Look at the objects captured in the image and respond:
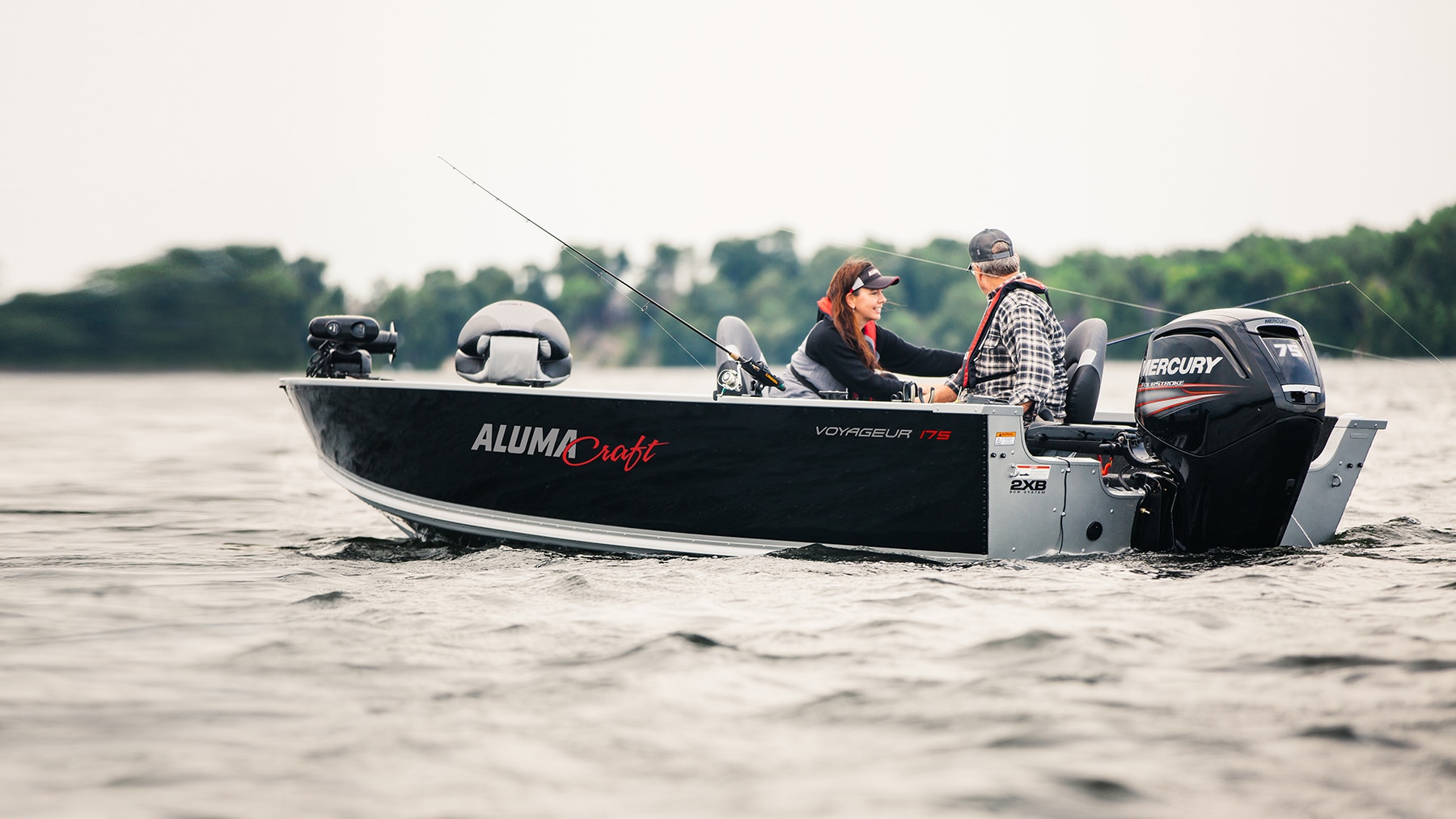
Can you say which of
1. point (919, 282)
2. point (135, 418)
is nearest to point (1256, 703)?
point (135, 418)

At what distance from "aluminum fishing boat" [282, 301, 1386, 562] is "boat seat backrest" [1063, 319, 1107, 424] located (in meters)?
0.01

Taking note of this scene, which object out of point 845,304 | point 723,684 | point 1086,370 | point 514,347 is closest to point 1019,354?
point 1086,370

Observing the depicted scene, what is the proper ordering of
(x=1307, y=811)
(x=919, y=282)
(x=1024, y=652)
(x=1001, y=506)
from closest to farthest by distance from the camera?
1. (x=1307, y=811)
2. (x=1024, y=652)
3. (x=1001, y=506)
4. (x=919, y=282)

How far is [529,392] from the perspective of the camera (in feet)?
17.0

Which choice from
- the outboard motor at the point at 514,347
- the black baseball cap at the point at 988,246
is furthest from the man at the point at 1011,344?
the outboard motor at the point at 514,347

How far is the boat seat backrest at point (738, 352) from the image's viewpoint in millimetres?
5160

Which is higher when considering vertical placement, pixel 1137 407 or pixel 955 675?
pixel 1137 407

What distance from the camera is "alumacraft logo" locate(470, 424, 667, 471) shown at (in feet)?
16.8

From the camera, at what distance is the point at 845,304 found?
5.30 m

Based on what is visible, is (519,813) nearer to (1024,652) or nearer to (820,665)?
(820,665)

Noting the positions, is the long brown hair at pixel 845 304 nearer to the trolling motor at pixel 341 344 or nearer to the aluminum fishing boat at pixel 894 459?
the aluminum fishing boat at pixel 894 459

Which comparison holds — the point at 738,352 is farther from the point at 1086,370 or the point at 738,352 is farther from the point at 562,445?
the point at 1086,370

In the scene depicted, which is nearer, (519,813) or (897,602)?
(519,813)

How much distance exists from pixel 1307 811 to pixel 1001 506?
2.62 m
